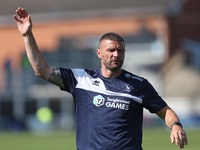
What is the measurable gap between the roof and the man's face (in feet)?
115

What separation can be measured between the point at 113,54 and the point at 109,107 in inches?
25.4

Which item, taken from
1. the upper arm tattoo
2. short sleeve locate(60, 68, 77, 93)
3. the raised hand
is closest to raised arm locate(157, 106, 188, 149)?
short sleeve locate(60, 68, 77, 93)

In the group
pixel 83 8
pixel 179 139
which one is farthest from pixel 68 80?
pixel 83 8

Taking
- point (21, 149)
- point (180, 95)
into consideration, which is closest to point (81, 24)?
point (180, 95)

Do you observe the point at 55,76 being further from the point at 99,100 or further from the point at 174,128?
the point at 174,128

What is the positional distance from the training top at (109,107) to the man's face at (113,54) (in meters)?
0.25

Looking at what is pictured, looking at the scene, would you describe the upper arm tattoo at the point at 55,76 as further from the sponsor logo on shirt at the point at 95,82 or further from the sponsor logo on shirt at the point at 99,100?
the sponsor logo on shirt at the point at 99,100

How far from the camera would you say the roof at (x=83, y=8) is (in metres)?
42.0

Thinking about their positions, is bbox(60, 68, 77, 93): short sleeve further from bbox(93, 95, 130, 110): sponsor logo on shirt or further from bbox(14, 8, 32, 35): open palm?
bbox(14, 8, 32, 35): open palm

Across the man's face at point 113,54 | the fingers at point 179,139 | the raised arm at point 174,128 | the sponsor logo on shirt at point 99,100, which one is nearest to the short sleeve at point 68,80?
the sponsor logo on shirt at point 99,100

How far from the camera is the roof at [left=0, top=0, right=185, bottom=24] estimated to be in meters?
42.0

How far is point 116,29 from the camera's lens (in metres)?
42.1

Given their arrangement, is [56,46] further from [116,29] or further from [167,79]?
[167,79]

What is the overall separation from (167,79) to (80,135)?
33874 millimetres
